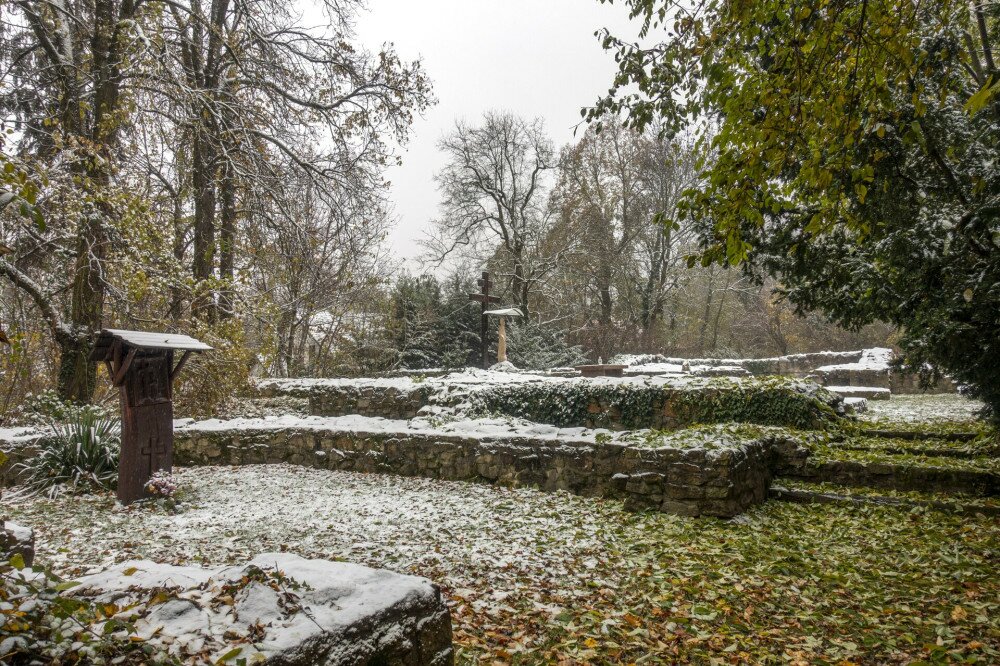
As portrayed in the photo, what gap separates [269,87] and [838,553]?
1002 cm

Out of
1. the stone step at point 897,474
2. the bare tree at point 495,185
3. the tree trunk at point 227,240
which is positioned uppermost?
the bare tree at point 495,185

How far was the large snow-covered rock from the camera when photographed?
165 cm

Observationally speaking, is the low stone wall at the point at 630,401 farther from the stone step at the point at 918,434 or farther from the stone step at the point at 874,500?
the stone step at the point at 874,500

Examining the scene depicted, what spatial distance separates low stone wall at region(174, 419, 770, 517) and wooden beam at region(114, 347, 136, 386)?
2.62 meters

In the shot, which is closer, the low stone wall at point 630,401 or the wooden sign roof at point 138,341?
the wooden sign roof at point 138,341

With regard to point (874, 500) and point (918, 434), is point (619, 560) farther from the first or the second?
point (918, 434)

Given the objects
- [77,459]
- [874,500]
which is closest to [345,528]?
[77,459]

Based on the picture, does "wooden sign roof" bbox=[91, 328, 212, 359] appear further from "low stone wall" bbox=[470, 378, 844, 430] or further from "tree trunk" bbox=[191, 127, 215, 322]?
"low stone wall" bbox=[470, 378, 844, 430]

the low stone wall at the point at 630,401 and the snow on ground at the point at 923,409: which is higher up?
the low stone wall at the point at 630,401

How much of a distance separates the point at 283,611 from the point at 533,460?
4652mm

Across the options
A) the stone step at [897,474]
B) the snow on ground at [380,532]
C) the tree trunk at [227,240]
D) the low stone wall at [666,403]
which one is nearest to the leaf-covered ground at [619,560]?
the snow on ground at [380,532]

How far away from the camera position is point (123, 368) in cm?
537

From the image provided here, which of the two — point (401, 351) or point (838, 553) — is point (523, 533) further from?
point (401, 351)

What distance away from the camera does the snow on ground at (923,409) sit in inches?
366
